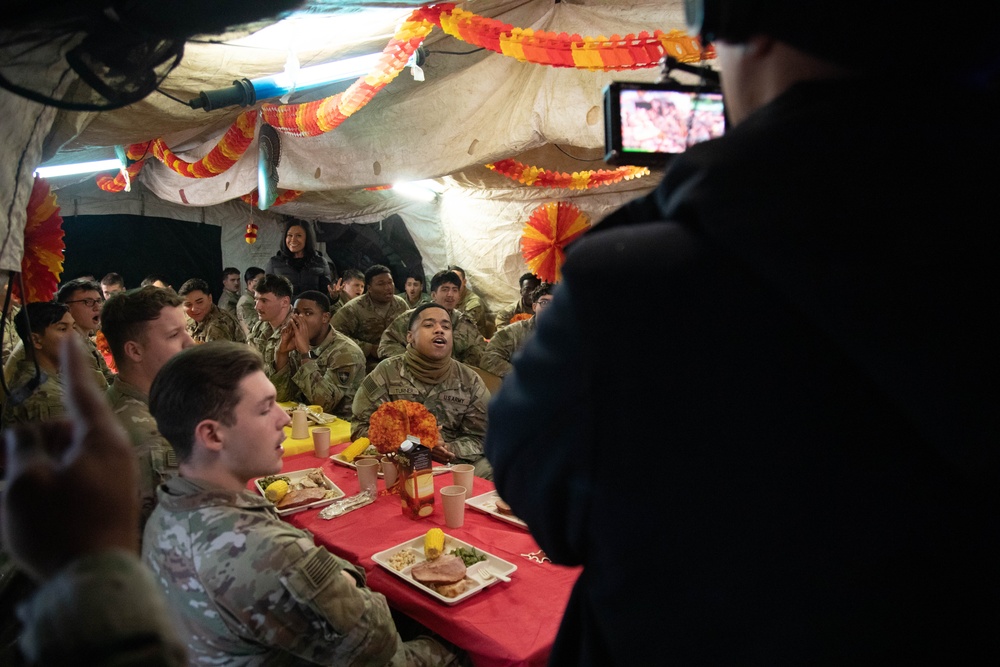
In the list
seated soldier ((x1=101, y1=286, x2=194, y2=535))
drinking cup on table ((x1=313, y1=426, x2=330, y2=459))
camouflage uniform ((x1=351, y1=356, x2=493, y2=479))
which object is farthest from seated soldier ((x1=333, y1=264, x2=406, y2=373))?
seated soldier ((x1=101, y1=286, x2=194, y2=535))

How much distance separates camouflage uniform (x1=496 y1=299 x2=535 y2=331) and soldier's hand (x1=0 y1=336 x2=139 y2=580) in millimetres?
6791

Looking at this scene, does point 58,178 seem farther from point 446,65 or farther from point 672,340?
point 672,340

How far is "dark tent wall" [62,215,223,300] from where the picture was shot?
10422mm

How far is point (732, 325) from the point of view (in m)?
0.61

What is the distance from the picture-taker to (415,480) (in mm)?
2410

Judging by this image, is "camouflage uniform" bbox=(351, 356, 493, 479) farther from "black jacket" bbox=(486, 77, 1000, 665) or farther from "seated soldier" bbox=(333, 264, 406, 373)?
"black jacket" bbox=(486, 77, 1000, 665)

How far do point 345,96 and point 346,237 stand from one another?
7.83 meters

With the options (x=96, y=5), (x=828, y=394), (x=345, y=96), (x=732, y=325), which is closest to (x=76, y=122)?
(x=96, y=5)

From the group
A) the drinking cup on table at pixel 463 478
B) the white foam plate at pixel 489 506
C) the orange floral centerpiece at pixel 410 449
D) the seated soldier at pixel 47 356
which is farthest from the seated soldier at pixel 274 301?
the white foam plate at pixel 489 506

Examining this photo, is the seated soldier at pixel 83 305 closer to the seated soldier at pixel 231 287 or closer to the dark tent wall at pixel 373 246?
the seated soldier at pixel 231 287

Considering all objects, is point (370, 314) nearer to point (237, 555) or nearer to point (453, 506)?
point (453, 506)

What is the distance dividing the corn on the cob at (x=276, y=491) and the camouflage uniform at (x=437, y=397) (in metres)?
1.15

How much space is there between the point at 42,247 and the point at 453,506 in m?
1.61

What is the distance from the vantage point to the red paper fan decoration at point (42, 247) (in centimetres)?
163
